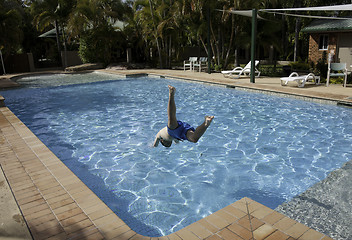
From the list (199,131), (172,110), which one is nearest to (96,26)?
(172,110)

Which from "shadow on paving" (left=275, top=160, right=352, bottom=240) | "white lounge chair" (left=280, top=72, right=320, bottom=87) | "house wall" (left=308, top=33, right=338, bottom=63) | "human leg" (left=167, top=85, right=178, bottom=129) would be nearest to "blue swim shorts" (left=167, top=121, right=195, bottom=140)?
"human leg" (left=167, top=85, right=178, bottom=129)

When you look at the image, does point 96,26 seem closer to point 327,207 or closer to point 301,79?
point 301,79

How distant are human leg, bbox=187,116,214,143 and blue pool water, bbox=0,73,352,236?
984mm

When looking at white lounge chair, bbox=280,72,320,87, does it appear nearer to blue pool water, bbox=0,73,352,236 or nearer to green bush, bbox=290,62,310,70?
blue pool water, bbox=0,73,352,236

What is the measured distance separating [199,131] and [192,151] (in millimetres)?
2297

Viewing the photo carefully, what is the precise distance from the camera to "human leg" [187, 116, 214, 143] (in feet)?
12.0

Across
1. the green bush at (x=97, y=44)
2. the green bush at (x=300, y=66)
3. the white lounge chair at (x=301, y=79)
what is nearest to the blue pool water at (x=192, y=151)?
the white lounge chair at (x=301, y=79)

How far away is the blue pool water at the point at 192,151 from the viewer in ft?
14.0

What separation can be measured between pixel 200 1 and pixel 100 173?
44.3 ft

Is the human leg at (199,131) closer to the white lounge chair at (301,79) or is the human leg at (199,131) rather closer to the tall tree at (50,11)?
the white lounge chair at (301,79)

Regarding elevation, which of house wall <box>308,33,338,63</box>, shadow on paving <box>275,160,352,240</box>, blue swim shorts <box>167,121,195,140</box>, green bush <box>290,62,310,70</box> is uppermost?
house wall <box>308,33,338,63</box>

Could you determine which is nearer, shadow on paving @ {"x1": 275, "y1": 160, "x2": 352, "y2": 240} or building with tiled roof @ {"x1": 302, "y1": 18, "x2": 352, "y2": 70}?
shadow on paving @ {"x1": 275, "y1": 160, "x2": 352, "y2": 240}

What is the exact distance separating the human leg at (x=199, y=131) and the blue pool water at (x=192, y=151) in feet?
3.23

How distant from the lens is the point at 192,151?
240 inches
